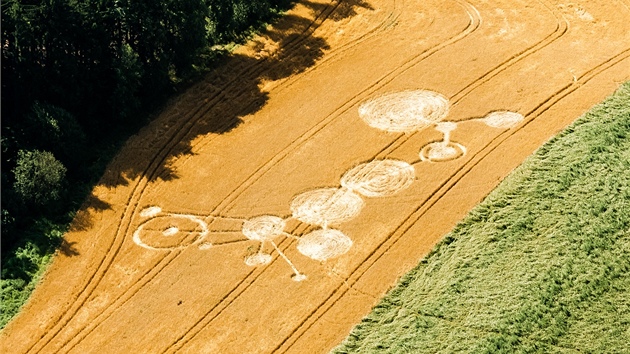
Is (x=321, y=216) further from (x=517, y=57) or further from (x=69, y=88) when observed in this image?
(x=517, y=57)

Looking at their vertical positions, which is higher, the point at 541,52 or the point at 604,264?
the point at 541,52

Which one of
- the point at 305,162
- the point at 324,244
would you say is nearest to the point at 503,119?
the point at 305,162

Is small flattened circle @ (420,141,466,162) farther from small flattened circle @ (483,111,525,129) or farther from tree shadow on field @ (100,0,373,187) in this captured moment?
tree shadow on field @ (100,0,373,187)

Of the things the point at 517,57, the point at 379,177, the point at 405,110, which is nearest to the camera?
the point at 379,177

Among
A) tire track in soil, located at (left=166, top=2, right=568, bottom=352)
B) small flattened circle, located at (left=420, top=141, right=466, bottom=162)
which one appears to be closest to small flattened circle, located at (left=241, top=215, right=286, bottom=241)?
small flattened circle, located at (left=420, top=141, right=466, bottom=162)

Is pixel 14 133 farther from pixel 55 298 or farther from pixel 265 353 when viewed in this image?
pixel 265 353

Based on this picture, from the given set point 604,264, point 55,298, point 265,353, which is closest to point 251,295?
point 265,353

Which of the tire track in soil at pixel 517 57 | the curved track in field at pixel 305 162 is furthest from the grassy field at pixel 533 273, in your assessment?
the tire track in soil at pixel 517 57
